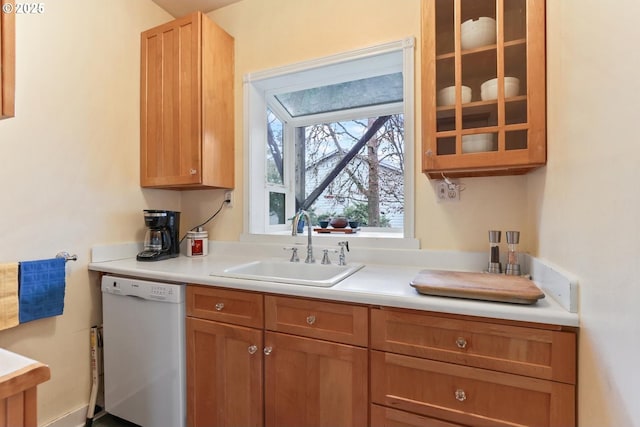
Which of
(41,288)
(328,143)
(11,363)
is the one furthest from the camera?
(328,143)

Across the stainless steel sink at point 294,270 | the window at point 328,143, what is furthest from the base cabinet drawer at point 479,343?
the window at point 328,143

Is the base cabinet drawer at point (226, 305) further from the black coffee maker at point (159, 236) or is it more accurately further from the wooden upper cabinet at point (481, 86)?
the wooden upper cabinet at point (481, 86)

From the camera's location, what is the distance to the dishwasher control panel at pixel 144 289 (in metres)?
1.44

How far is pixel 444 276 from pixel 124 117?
2049 millimetres

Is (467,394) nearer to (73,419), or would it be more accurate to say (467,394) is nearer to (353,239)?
(353,239)

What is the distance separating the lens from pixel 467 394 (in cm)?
100

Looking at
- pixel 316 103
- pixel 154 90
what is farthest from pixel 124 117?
pixel 316 103

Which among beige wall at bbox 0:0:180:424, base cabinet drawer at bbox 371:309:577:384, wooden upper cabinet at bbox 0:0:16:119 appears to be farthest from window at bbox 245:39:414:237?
wooden upper cabinet at bbox 0:0:16:119

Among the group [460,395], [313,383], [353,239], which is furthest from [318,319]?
[353,239]

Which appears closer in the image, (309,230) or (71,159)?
(71,159)

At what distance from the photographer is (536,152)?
115 cm

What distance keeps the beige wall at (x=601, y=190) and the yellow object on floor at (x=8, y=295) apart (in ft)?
6.99

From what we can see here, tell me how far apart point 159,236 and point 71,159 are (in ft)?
2.00

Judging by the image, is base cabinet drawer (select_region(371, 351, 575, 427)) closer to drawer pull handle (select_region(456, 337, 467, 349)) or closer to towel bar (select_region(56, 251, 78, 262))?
drawer pull handle (select_region(456, 337, 467, 349))
